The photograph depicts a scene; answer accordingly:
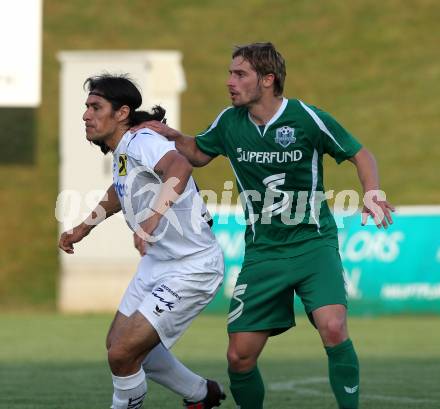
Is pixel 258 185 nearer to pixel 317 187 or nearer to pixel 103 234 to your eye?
pixel 317 187

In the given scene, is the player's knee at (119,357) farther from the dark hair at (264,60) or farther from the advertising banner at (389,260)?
the advertising banner at (389,260)

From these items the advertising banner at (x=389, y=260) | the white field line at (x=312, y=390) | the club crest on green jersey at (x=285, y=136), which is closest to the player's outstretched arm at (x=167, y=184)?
the club crest on green jersey at (x=285, y=136)

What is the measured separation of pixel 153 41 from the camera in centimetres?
2895

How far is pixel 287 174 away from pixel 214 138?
1.79ft

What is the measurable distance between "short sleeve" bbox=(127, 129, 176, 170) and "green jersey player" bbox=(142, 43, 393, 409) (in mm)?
437

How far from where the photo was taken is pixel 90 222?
304 inches

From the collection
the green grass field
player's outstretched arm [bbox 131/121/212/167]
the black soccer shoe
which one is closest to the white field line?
the green grass field

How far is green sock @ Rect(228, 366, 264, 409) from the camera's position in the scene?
7109 mm

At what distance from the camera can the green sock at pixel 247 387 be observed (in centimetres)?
711

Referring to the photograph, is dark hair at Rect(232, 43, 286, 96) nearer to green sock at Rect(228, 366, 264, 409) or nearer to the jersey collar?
the jersey collar

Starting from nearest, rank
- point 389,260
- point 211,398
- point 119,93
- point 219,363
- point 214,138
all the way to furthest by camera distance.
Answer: point 119,93 → point 214,138 → point 211,398 → point 219,363 → point 389,260

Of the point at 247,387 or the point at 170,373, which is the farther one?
the point at 170,373

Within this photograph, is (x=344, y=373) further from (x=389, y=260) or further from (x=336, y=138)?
(x=389, y=260)

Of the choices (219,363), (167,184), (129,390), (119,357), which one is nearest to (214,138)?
(167,184)
